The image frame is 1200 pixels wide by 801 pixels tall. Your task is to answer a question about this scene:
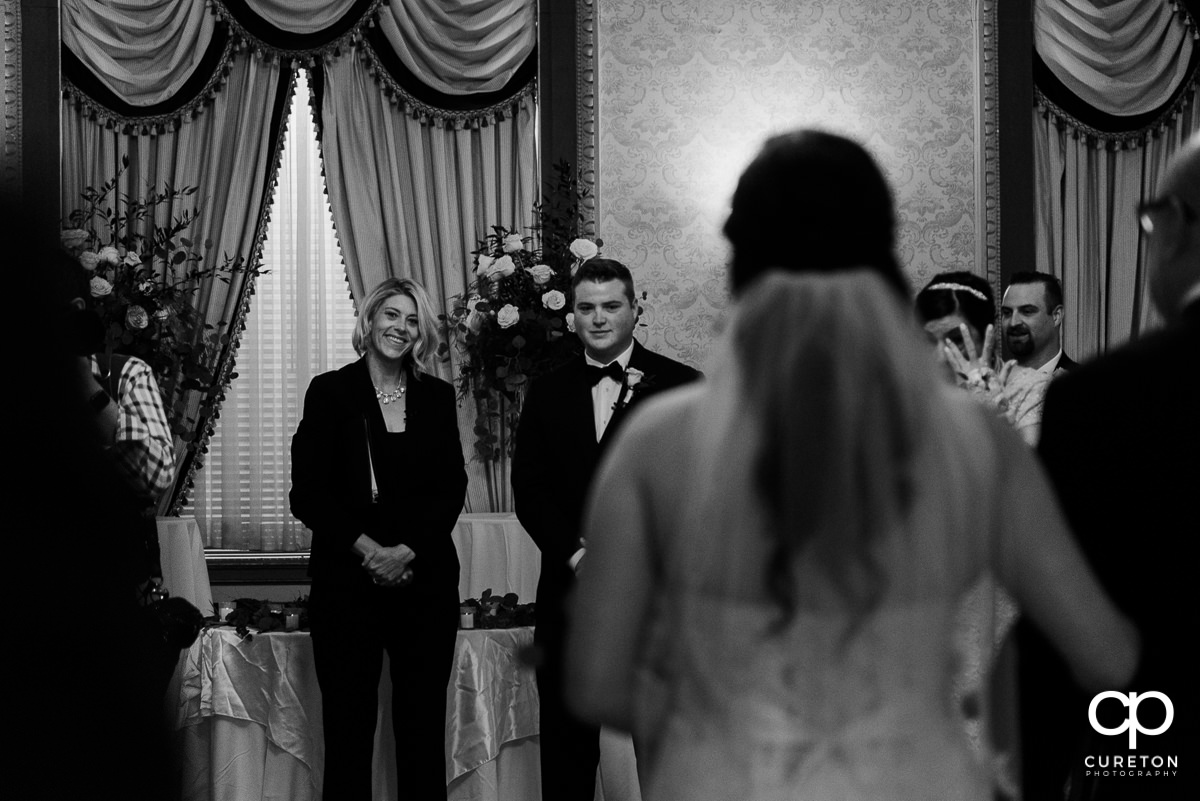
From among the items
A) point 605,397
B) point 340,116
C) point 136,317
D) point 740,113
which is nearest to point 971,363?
point 605,397

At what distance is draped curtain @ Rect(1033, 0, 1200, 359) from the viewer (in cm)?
700

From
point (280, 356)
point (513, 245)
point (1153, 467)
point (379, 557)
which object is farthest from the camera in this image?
point (280, 356)

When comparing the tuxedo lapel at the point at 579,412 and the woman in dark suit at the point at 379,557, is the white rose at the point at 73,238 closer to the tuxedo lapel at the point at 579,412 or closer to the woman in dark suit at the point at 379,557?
the woman in dark suit at the point at 379,557

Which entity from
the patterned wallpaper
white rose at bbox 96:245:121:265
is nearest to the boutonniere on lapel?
the patterned wallpaper

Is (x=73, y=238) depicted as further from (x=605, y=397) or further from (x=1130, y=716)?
(x=1130, y=716)

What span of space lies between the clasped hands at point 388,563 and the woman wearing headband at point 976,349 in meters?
1.88

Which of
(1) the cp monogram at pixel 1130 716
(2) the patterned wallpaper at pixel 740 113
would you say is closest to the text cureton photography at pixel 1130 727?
(1) the cp monogram at pixel 1130 716

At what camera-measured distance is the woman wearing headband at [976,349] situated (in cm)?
349

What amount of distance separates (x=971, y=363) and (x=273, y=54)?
15.0 feet

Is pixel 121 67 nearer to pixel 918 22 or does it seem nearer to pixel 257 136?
pixel 257 136

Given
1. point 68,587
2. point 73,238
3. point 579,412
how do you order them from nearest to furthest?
point 68,587, point 579,412, point 73,238

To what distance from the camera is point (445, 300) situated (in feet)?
22.6

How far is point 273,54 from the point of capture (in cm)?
696

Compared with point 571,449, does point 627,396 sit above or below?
above
